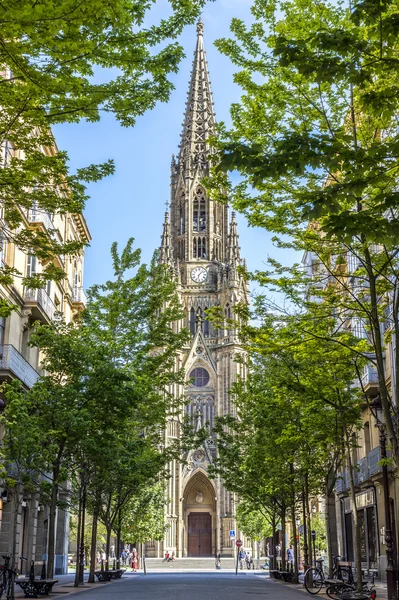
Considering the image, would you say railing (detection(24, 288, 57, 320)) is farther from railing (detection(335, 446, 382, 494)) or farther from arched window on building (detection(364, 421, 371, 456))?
arched window on building (detection(364, 421, 371, 456))

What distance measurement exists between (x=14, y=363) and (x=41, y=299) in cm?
559

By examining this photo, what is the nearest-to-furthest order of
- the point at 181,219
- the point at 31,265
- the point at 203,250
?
1. the point at 31,265
2. the point at 203,250
3. the point at 181,219

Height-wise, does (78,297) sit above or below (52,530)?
above

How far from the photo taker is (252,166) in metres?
9.34

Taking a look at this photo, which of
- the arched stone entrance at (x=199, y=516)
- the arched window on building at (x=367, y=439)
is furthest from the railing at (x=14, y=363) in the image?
the arched stone entrance at (x=199, y=516)

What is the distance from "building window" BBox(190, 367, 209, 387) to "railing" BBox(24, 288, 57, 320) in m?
56.2

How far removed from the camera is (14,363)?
96.4ft

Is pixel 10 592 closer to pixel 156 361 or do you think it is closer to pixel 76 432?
pixel 76 432

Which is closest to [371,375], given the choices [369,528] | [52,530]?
[369,528]

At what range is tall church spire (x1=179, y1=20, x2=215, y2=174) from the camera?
10462cm

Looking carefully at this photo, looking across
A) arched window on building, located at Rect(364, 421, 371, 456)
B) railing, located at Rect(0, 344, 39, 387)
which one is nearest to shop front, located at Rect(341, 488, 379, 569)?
arched window on building, located at Rect(364, 421, 371, 456)

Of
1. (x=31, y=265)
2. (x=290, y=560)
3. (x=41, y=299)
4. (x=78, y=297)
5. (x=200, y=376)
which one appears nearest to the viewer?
(x=31, y=265)

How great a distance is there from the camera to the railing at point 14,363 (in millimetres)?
28253

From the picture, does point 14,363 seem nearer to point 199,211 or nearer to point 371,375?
point 371,375
